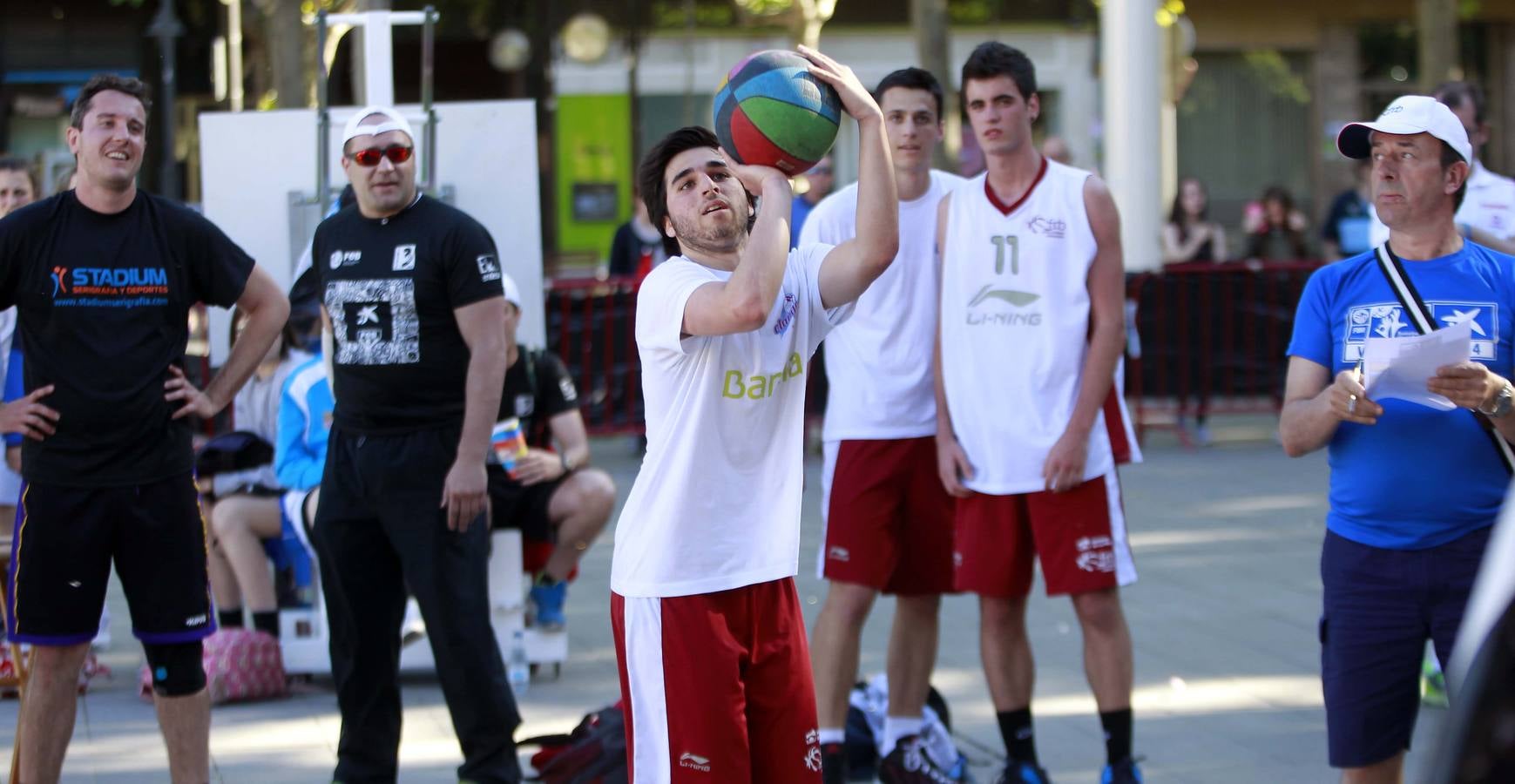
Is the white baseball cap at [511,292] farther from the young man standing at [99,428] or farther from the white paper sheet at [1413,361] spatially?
the white paper sheet at [1413,361]

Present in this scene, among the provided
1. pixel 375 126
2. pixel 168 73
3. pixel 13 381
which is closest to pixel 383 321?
pixel 375 126

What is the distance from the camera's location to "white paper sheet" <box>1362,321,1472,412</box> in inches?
156

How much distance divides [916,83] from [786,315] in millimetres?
2004

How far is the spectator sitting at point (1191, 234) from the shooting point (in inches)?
604

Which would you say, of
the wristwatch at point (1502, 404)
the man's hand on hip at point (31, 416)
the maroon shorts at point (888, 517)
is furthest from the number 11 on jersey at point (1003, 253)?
the man's hand on hip at point (31, 416)

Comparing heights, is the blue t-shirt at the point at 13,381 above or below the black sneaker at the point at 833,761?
above

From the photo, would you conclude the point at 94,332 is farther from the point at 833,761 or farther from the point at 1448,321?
the point at 1448,321

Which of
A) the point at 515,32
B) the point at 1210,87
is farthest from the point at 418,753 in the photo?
the point at 1210,87

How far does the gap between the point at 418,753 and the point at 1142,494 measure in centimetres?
668

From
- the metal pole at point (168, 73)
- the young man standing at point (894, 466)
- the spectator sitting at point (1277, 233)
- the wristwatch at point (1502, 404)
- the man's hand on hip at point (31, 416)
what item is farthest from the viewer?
the metal pole at point (168, 73)

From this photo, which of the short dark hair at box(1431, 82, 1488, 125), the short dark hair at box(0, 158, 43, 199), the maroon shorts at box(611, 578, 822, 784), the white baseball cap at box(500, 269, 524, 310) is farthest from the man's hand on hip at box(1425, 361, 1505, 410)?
the short dark hair at box(0, 158, 43, 199)

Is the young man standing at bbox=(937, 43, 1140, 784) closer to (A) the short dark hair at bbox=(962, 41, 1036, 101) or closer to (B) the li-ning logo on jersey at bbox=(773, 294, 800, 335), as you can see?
(A) the short dark hair at bbox=(962, 41, 1036, 101)

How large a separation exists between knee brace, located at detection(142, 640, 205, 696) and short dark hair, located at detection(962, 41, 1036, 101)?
9.49ft

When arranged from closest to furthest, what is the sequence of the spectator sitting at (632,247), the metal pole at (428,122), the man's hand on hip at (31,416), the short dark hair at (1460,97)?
1. the man's hand on hip at (31,416)
2. the short dark hair at (1460,97)
3. the metal pole at (428,122)
4. the spectator sitting at (632,247)
